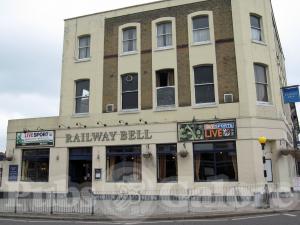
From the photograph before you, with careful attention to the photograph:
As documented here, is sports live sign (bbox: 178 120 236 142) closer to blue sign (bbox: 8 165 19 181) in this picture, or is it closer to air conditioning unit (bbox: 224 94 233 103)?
air conditioning unit (bbox: 224 94 233 103)

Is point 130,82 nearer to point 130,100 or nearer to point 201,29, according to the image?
point 130,100

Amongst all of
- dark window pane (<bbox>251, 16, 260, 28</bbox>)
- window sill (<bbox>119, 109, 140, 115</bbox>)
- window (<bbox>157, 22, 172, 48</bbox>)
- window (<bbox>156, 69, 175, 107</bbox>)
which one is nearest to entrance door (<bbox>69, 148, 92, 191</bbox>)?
window sill (<bbox>119, 109, 140, 115</bbox>)

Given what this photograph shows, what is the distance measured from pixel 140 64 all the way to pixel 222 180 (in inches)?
352

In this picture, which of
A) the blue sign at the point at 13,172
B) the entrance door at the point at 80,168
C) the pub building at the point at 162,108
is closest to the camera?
the pub building at the point at 162,108

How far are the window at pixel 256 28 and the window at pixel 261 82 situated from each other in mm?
1836

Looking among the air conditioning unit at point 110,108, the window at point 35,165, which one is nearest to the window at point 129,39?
the air conditioning unit at point 110,108

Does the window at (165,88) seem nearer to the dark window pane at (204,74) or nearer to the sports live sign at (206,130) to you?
the dark window pane at (204,74)

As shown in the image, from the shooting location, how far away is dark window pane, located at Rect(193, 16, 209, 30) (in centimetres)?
2217

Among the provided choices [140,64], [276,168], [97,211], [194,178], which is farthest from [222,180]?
[140,64]

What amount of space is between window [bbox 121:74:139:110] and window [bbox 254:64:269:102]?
7.45m

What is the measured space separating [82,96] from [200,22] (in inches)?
367

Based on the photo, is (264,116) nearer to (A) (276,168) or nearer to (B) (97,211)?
(A) (276,168)

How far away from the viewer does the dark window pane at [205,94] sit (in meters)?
21.1

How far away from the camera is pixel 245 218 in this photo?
14094mm
